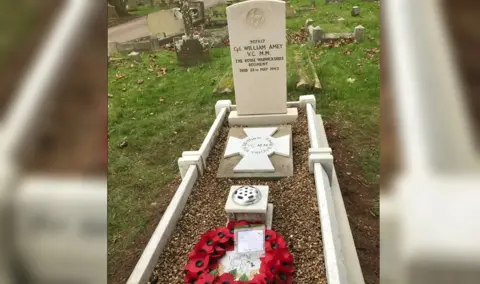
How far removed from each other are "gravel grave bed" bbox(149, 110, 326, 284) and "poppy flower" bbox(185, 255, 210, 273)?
161 millimetres

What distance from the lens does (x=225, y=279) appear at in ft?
10.1

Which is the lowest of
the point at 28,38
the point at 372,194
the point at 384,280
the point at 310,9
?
the point at 372,194

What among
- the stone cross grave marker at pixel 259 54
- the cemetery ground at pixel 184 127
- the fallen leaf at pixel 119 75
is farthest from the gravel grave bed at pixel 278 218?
the fallen leaf at pixel 119 75

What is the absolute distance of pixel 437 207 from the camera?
421mm

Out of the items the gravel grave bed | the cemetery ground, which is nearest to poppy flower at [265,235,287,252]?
the gravel grave bed

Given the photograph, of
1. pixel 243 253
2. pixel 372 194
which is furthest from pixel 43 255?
pixel 372 194

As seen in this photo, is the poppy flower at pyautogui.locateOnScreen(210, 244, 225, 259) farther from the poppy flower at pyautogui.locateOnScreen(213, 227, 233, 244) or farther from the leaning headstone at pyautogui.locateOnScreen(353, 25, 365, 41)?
the leaning headstone at pyautogui.locateOnScreen(353, 25, 365, 41)

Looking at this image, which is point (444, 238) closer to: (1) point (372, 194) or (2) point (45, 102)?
(2) point (45, 102)

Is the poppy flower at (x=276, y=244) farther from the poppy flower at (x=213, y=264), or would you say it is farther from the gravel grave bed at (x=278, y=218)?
the poppy flower at (x=213, y=264)

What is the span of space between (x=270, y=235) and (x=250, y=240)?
0.63 feet

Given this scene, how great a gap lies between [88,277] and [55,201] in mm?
97

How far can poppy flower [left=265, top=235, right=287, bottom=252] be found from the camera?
132 inches

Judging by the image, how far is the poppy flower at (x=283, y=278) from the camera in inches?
123

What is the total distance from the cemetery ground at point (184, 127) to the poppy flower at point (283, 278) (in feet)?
2.82
